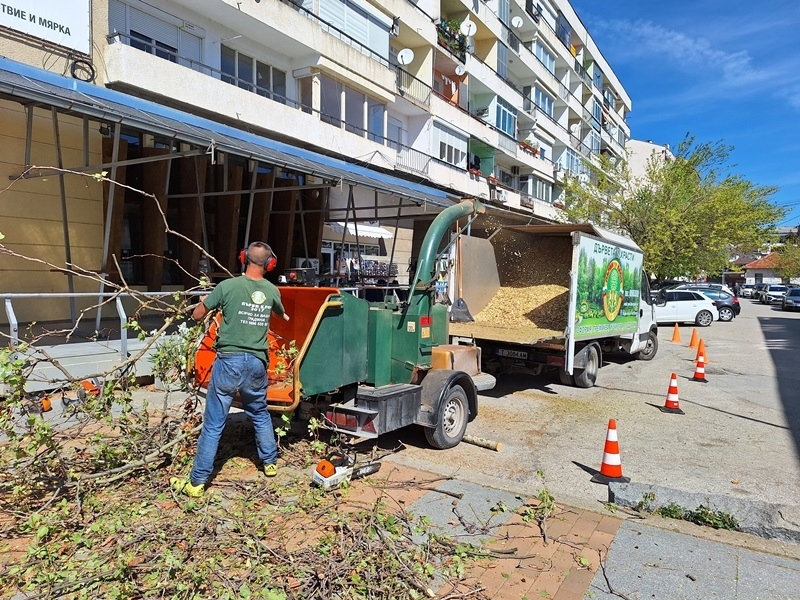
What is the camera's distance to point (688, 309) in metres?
22.4

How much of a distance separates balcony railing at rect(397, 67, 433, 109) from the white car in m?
12.8

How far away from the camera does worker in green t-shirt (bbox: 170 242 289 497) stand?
409 cm

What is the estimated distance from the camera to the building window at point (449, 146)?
22.4m

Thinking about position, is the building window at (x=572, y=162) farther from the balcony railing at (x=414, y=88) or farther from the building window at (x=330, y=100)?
the building window at (x=330, y=100)

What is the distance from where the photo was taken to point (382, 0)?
62.2 feet

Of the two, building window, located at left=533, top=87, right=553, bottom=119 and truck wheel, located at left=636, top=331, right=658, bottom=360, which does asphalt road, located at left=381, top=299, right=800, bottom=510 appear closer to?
truck wheel, located at left=636, top=331, right=658, bottom=360

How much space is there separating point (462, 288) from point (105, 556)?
7.12 metres

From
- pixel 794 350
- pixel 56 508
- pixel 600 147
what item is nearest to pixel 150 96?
pixel 56 508

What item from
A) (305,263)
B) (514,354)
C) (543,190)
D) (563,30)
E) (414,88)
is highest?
(563,30)

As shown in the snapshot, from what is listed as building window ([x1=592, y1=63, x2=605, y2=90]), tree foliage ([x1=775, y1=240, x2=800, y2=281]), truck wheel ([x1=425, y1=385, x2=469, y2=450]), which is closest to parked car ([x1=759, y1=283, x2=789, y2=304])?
tree foliage ([x1=775, y1=240, x2=800, y2=281])

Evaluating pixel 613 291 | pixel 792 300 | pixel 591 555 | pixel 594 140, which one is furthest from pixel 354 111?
pixel 594 140

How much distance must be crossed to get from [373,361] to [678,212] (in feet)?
68.1

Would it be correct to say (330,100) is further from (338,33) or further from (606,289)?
(606,289)

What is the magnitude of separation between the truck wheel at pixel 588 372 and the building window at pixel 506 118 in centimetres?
2189
